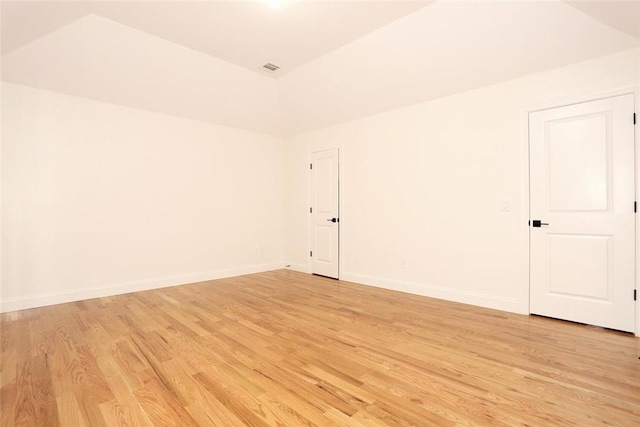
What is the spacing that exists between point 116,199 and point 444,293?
484 centimetres

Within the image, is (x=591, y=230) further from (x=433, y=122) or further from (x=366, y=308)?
(x=366, y=308)

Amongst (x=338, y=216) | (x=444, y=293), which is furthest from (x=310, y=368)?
(x=338, y=216)

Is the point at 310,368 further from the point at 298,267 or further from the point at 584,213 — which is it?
the point at 298,267

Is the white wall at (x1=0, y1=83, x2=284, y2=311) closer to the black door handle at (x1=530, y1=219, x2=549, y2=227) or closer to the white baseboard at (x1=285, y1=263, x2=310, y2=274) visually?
the white baseboard at (x1=285, y1=263, x2=310, y2=274)

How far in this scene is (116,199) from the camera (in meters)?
4.38

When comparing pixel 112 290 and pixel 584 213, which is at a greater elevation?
pixel 584 213

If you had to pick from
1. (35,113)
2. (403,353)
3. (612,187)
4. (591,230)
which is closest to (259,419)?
(403,353)

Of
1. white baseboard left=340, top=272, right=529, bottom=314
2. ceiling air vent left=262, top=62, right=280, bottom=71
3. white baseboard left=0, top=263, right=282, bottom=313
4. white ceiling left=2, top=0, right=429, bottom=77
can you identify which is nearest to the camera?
white ceiling left=2, top=0, right=429, bottom=77

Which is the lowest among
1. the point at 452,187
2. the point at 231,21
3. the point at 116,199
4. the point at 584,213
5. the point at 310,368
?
the point at 310,368

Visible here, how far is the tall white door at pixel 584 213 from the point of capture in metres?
2.90

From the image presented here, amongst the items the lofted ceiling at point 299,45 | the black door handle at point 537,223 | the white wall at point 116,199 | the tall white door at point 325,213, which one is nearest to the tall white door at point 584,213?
the black door handle at point 537,223

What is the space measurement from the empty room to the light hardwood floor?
21 mm

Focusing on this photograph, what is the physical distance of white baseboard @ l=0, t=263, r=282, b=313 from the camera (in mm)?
3637

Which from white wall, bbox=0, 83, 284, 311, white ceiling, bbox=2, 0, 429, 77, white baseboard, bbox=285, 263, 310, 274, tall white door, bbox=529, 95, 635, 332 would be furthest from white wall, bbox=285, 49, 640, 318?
white wall, bbox=0, 83, 284, 311
